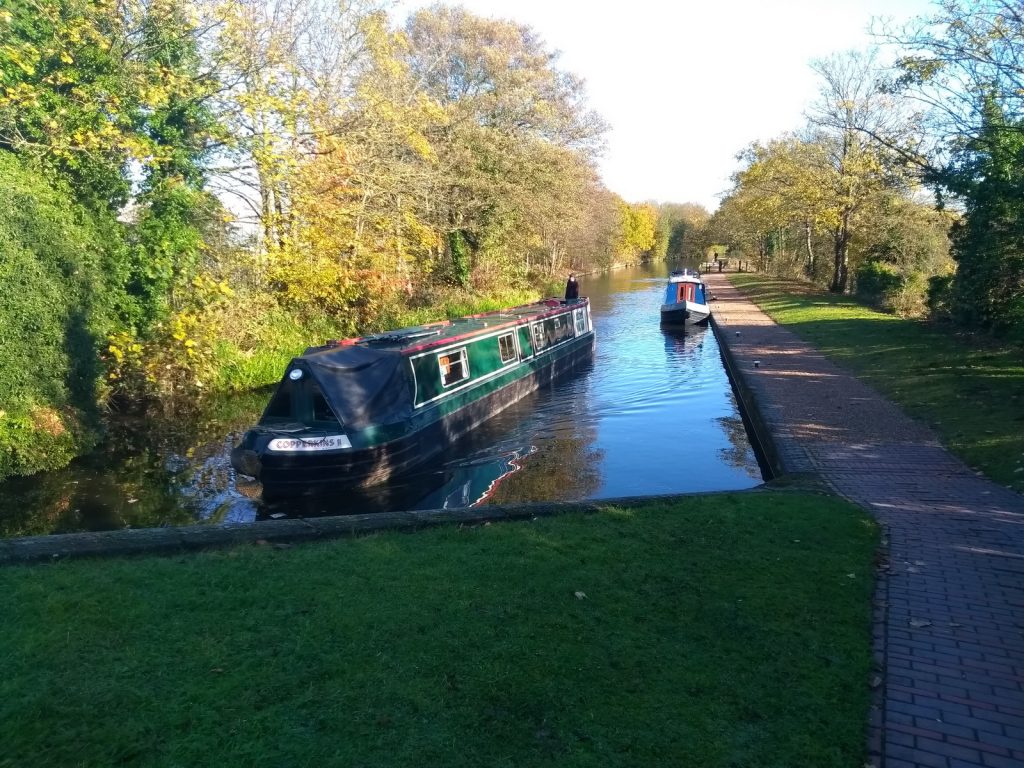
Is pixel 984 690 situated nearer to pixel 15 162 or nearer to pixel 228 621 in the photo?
pixel 228 621

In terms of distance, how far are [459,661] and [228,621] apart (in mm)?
1471

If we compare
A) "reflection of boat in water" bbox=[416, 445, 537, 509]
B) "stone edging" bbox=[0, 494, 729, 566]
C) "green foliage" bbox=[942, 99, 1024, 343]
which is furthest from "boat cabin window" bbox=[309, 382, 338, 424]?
"green foliage" bbox=[942, 99, 1024, 343]

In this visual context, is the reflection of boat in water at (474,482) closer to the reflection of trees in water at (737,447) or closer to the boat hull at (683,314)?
the reflection of trees in water at (737,447)

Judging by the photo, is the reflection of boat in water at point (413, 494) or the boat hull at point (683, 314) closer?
the reflection of boat in water at point (413, 494)

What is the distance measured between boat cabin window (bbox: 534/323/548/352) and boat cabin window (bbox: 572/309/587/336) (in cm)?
Result: 298

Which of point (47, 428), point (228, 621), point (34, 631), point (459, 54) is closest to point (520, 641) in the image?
point (228, 621)

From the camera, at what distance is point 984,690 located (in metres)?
3.46

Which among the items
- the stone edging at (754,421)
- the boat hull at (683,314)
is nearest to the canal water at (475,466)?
the stone edging at (754,421)

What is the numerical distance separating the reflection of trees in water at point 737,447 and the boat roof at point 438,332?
495 cm

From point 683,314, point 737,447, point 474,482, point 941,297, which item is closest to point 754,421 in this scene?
point 737,447

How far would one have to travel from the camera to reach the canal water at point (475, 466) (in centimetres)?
877

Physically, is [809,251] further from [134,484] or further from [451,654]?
[451,654]

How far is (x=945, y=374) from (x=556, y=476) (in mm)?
8071

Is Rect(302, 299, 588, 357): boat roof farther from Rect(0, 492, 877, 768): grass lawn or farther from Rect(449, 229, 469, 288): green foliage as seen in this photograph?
Rect(449, 229, 469, 288): green foliage
